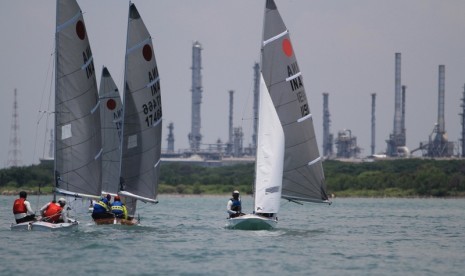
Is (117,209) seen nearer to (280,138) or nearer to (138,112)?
(138,112)

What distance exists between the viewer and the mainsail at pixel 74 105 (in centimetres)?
4388

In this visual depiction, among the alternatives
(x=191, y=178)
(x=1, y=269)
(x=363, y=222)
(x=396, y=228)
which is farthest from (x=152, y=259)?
(x=191, y=178)

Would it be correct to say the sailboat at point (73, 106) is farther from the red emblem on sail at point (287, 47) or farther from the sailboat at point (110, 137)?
the sailboat at point (110, 137)

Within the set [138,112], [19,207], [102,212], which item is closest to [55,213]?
[19,207]

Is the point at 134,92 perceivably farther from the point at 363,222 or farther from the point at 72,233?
the point at 363,222

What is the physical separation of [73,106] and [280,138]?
306 inches

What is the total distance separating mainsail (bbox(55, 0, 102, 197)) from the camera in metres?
43.9

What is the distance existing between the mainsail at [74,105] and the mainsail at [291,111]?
21.7ft

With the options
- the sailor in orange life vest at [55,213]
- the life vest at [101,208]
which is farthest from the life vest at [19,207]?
the life vest at [101,208]

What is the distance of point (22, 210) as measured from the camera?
1658 inches

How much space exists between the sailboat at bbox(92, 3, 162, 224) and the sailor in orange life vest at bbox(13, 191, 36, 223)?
477 centimetres

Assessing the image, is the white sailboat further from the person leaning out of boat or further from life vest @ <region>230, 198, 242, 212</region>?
life vest @ <region>230, 198, 242, 212</region>

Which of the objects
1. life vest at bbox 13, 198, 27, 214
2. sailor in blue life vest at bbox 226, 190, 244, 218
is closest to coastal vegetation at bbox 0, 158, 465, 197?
sailor in blue life vest at bbox 226, 190, 244, 218

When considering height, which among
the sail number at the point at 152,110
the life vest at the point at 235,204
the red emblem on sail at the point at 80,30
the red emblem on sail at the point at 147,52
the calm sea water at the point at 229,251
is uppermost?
the red emblem on sail at the point at 80,30
